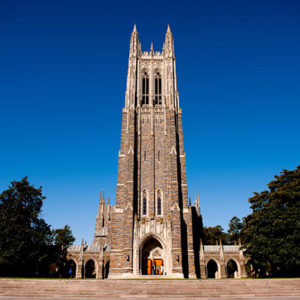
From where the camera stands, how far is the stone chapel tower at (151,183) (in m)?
29.5

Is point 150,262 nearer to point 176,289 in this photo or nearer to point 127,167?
point 127,167

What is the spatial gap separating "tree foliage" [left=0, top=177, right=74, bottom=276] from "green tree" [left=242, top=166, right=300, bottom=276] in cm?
2442

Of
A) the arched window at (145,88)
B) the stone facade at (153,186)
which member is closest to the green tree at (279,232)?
the stone facade at (153,186)

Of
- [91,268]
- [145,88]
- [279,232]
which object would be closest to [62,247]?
[91,268]

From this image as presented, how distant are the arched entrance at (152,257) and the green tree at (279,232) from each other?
10296mm

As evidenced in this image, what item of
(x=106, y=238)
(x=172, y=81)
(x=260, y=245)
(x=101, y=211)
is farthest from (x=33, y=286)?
(x=101, y=211)

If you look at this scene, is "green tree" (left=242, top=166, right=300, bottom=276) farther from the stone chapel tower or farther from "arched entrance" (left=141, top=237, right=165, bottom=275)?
"arched entrance" (left=141, top=237, right=165, bottom=275)

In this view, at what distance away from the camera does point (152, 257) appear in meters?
30.6

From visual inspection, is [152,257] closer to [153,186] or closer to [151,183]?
[153,186]

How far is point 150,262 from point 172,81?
77.7ft

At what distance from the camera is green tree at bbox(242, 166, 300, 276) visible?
27312 mm

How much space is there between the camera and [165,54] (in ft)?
135

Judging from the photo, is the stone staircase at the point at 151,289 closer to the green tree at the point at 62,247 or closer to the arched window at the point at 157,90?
the green tree at the point at 62,247

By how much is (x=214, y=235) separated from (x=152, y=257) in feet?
120
